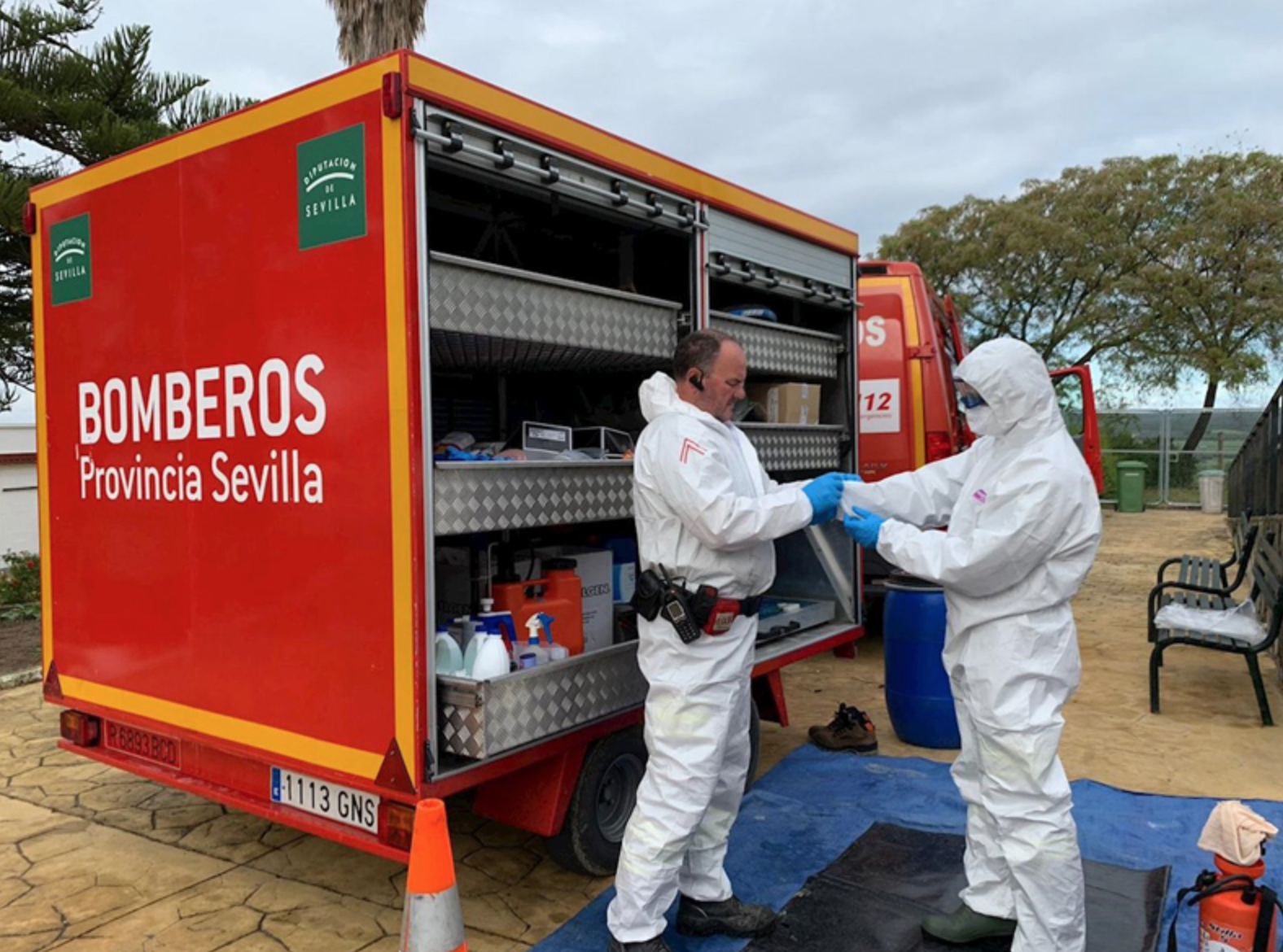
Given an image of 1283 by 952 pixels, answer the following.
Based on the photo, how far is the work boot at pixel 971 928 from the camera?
2.96 meters

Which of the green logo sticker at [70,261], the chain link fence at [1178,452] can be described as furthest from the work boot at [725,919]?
the chain link fence at [1178,452]

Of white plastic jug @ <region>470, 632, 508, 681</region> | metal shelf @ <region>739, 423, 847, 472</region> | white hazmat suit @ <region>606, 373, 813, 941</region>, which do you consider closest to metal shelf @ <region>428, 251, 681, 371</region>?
white hazmat suit @ <region>606, 373, 813, 941</region>

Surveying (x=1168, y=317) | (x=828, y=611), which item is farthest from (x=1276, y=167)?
(x=828, y=611)

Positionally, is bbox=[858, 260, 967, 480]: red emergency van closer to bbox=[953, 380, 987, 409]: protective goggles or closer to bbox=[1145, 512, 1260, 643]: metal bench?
bbox=[1145, 512, 1260, 643]: metal bench

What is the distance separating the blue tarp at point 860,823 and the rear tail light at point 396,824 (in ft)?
1.96

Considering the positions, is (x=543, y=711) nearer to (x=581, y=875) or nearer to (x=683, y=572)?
(x=683, y=572)

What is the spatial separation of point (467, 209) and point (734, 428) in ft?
5.85

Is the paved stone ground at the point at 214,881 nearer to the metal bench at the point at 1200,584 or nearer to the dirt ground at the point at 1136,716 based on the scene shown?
the dirt ground at the point at 1136,716

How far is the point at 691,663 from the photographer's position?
2.85 metres

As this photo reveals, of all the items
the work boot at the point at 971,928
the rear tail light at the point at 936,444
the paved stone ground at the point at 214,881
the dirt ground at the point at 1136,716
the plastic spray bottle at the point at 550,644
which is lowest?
the dirt ground at the point at 1136,716

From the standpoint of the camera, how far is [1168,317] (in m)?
22.4

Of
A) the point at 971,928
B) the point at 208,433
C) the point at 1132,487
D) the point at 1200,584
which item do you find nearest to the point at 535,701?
the point at 208,433

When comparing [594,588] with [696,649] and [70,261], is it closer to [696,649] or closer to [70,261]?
[696,649]

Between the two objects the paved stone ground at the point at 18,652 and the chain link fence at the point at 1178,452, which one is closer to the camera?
the paved stone ground at the point at 18,652
